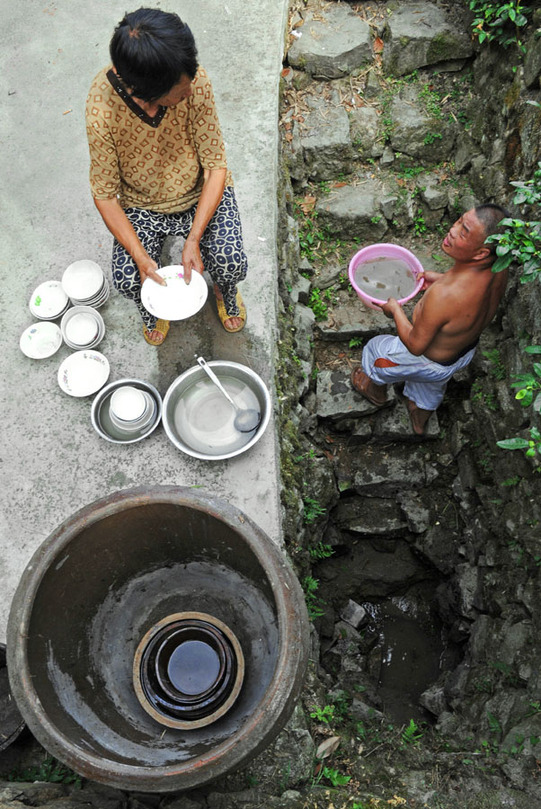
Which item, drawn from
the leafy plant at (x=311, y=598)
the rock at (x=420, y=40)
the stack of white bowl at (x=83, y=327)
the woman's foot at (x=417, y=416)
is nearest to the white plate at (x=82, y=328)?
the stack of white bowl at (x=83, y=327)

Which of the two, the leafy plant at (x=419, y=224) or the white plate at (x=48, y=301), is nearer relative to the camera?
the white plate at (x=48, y=301)

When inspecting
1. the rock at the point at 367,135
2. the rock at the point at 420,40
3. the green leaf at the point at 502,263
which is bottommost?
the rock at the point at 367,135

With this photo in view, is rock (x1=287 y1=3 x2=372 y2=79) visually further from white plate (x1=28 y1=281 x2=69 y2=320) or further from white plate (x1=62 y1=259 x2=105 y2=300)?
white plate (x1=28 y1=281 x2=69 y2=320)

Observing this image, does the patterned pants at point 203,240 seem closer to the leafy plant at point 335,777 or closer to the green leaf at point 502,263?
the green leaf at point 502,263

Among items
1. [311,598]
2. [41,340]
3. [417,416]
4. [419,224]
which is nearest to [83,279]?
[41,340]

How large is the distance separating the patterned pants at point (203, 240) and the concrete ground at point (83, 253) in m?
0.45

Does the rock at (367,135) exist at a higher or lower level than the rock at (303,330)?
higher

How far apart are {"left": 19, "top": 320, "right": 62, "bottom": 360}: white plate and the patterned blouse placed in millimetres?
919

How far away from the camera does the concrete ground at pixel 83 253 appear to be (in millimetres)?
3182

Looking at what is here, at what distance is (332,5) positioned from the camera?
15.8 feet

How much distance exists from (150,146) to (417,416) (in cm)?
226

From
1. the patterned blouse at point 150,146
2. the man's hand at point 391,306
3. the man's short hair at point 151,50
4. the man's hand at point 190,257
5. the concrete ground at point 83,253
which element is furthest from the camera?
the man's hand at point 391,306

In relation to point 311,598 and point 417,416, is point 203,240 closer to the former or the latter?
point 417,416

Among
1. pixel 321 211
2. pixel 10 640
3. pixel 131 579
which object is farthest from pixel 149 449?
pixel 321 211
